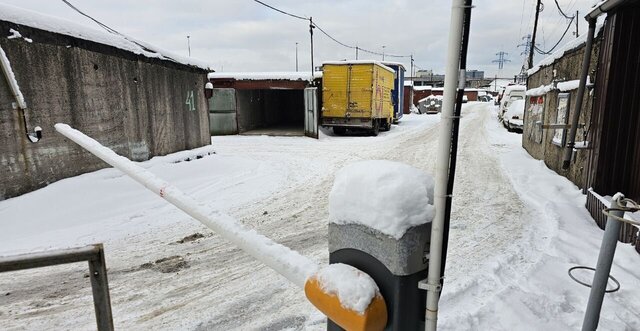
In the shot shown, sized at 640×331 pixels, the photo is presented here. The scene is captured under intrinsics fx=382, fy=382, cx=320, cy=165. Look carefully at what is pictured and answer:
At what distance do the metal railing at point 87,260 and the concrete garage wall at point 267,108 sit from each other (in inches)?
691

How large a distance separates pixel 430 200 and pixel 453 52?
572 millimetres

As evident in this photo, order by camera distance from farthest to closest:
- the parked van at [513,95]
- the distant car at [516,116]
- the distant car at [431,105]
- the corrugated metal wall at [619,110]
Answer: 1. the distant car at [431,105]
2. the parked van at [513,95]
3. the distant car at [516,116]
4. the corrugated metal wall at [619,110]

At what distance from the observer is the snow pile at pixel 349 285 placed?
141cm

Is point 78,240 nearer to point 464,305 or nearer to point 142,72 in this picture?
point 464,305

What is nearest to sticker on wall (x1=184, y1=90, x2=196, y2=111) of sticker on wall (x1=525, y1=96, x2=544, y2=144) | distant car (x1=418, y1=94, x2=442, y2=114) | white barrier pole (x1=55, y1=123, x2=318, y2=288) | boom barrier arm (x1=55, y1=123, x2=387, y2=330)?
boom barrier arm (x1=55, y1=123, x2=387, y2=330)

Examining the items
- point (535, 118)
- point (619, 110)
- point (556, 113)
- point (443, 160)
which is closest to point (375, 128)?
point (535, 118)

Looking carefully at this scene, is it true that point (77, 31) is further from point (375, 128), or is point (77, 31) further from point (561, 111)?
point (375, 128)

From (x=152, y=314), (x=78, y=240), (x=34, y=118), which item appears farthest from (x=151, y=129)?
(x=152, y=314)

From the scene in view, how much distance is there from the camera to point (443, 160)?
144cm

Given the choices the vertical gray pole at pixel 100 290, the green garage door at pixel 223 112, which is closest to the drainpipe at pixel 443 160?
Answer: the vertical gray pole at pixel 100 290

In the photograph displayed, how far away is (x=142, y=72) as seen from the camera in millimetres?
8875

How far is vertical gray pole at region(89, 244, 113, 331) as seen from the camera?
1855mm

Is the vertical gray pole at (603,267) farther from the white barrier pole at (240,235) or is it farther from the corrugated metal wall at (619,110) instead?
the corrugated metal wall at (619,110)

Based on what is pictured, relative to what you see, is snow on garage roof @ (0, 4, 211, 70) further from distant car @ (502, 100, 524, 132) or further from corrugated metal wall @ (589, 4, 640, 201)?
distant car @ (502, 100, 524, 132)
